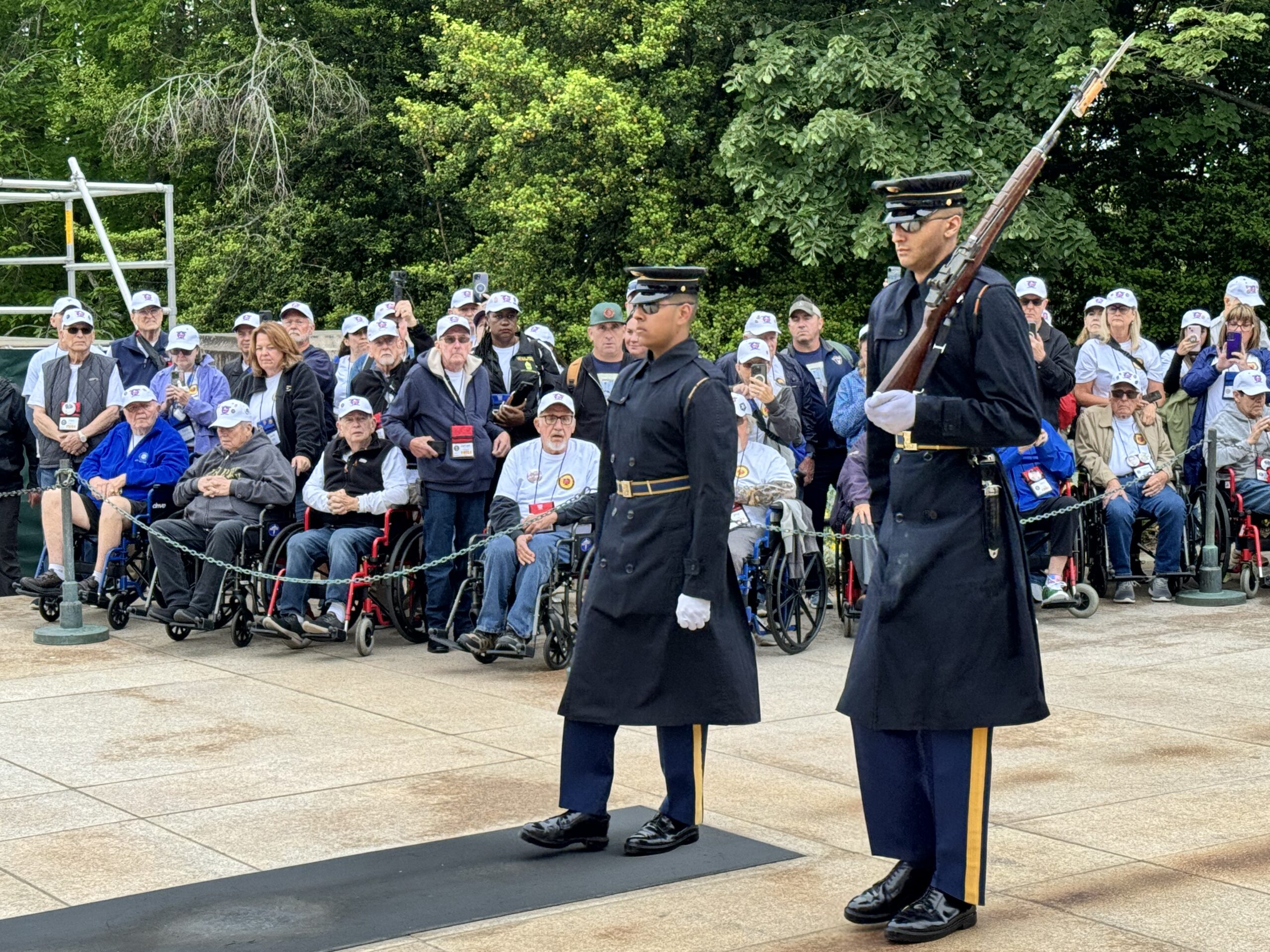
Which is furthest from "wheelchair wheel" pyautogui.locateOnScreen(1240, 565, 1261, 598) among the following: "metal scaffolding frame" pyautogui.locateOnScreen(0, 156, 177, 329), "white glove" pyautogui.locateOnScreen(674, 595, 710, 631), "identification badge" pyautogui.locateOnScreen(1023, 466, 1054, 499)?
"metal scaffolding frame" pyautogui.locateOnScreen(0, 156, 177, 329)

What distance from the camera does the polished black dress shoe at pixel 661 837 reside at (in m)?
5.71

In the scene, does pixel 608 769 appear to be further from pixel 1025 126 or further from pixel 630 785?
pixel 1025 126

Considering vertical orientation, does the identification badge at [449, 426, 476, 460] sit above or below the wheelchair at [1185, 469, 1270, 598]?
above

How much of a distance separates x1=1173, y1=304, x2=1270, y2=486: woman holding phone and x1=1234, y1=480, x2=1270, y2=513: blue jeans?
308mm

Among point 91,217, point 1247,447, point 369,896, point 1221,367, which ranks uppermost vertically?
point 91,217

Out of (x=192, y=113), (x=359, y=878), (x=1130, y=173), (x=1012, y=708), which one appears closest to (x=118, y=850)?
(x=359, y=878)

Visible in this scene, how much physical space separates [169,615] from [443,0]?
19767 mm

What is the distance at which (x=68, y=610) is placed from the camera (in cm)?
1051

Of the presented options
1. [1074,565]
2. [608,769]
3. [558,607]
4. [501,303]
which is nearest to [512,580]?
[558,607]

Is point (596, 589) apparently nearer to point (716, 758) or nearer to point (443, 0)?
point (716, 758)

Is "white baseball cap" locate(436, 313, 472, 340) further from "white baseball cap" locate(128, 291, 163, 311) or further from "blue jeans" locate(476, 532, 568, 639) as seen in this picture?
"white baseball cap" locate(128, 291, 163, 311)

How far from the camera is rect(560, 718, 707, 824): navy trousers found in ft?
18.8

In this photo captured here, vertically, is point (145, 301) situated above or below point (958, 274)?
above

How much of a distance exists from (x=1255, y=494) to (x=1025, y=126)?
343 inches
